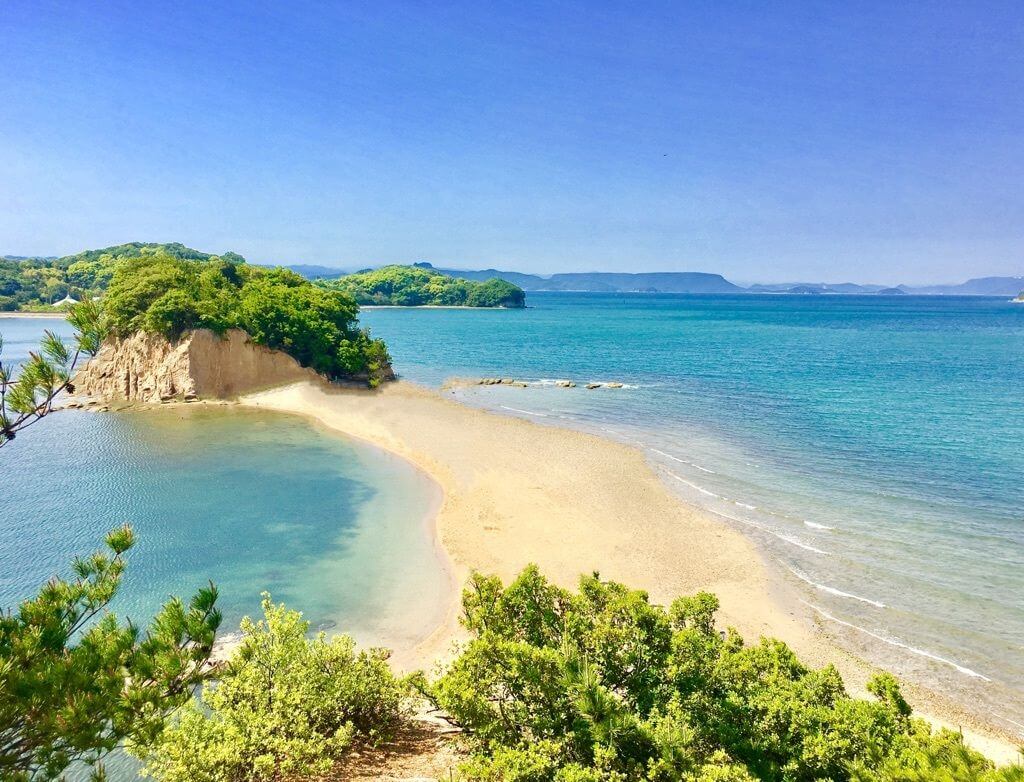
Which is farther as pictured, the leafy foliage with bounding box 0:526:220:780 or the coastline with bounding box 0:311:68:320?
the coastline with bounding box 0:311:68:320

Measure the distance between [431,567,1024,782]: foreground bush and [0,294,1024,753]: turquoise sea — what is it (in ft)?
26.3

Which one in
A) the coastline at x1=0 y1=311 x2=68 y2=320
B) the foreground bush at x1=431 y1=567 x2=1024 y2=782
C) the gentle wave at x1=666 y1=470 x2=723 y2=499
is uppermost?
the coastline at x1=0 y1=311 x2=68 y2=320

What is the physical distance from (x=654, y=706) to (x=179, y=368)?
163 ft

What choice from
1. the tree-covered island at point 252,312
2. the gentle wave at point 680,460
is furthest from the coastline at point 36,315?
the gentle wave at point 680,460

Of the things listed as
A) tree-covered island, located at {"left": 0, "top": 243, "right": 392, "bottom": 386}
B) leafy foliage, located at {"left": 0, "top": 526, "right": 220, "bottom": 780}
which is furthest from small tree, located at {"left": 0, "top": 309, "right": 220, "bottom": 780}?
tree-covered island, located at {"left": 0, "top": 243, "right": 392, "bottom": 386}

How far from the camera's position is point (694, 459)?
120ft

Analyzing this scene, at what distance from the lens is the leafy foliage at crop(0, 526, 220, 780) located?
7.37m

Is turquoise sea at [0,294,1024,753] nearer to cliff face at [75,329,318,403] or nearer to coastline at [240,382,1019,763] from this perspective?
coastline at [240,382,1019,763]

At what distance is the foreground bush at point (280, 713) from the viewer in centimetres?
1079

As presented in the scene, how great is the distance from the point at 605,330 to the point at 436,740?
11618 centimetres

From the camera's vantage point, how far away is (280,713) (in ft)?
40.5

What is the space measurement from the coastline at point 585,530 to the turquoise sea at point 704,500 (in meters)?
1.20

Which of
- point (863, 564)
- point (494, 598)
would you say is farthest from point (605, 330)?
point (494, 598)

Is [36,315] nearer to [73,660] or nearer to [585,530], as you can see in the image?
[585,530]
